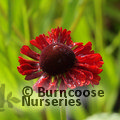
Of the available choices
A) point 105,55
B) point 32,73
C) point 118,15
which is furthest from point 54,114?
point 118,15

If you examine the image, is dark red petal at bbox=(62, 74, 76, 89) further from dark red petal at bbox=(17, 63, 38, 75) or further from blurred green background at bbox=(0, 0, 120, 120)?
blurred green background at bbox=(0, 0, 120, 120)

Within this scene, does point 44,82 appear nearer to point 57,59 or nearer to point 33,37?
point 57,59

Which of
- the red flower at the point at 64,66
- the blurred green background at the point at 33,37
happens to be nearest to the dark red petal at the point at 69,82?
the red flower at the point at 64,66

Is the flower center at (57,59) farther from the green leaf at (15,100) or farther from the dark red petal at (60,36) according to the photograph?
the green leaf at (15,100)

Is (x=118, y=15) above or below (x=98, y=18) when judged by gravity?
above

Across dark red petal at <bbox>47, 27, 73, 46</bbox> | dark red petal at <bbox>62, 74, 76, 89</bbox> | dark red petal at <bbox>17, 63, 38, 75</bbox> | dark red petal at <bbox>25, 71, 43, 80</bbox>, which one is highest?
dark red petal at <bbox>47, 27, 73, 46</bbox>

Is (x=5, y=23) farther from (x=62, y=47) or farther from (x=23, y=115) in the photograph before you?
(x=62, y=47)

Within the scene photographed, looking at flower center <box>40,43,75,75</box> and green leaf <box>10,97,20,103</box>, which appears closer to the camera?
flower center <box>40,43,75,75</box>

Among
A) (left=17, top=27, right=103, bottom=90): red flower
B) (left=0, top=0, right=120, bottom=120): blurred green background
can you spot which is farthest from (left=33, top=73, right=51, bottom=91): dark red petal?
(left=0, top=0, right=120, bottom=120): blurred green background
